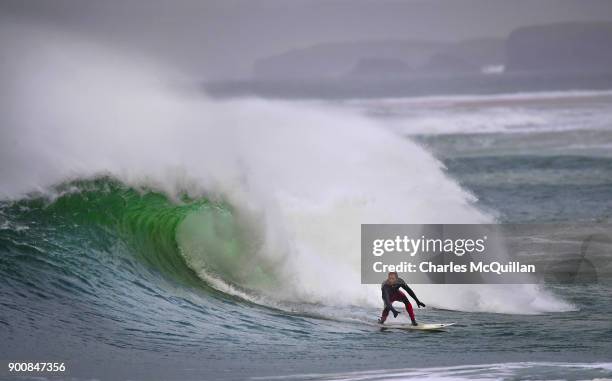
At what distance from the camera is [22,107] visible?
14.5 meters

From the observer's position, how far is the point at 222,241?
11852mm

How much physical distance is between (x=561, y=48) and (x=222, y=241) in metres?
67.9

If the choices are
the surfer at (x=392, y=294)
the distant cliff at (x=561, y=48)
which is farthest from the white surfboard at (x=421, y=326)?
the distant cliff at (x=561, y=48)

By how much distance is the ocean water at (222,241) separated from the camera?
8781 mm

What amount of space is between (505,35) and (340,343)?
62772 mm

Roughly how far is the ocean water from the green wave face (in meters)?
0.02

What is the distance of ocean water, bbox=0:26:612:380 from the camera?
28.8 ft

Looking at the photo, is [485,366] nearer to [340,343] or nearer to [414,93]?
[340,343]

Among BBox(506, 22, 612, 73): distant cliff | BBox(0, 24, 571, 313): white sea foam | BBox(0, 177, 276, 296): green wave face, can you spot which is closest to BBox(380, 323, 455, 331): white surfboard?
BBox(0, 24, 571, 313): white sea foam

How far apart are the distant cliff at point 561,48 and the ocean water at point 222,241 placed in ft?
141

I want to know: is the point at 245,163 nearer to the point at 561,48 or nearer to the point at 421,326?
the point at 421,326

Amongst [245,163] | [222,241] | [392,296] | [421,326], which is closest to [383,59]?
[245,163]

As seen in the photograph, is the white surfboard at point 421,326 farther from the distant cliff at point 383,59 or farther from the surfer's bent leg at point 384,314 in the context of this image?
the distant cliff at point 383,59

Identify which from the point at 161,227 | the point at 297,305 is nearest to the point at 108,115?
the point at 161,227
